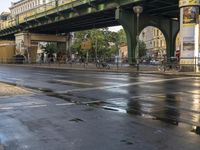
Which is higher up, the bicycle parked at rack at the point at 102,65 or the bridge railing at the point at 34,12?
the bridge railing at the point at 34,12

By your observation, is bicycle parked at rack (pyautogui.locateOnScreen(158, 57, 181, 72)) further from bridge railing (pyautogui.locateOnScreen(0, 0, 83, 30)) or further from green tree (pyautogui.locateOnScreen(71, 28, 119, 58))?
green tree (pyautogui.locateOnScreen(71, 28, 119, 58))

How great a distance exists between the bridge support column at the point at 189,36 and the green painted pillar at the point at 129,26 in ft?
35.8

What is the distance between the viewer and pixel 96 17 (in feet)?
182

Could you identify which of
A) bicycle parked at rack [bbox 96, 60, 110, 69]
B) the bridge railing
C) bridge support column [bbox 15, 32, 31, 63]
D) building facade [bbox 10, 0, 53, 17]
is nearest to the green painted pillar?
bicycle parked at rack [bbox 96, 60, 110, 69]

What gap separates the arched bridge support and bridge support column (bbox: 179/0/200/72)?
10.7 meters

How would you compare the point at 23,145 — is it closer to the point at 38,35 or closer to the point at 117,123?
the point at 117,123

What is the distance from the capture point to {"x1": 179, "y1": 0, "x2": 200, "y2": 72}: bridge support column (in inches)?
1367

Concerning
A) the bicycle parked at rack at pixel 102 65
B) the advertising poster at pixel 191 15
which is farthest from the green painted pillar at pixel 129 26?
the advertising poster at pixel 191 15

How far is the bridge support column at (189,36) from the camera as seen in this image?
3472 centimetres

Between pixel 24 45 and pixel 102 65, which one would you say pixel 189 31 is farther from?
pixel 24 45

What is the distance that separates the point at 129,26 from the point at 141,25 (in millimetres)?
1660

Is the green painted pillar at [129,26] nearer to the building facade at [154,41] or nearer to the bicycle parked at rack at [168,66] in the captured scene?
the bicycle parked at rack at [168,66]

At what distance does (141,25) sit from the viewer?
47.6 metres

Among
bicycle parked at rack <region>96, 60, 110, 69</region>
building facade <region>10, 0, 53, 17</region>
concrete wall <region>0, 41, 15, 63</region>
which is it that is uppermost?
building facade <region>10, 0, 53, 17</region>
